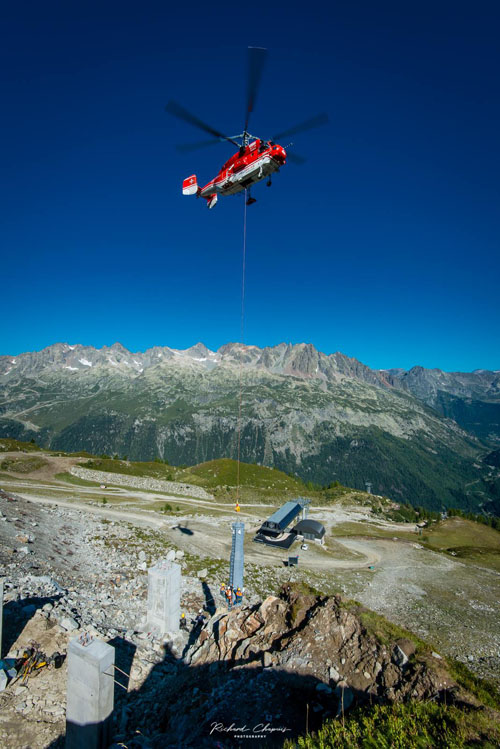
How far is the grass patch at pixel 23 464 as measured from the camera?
74.0m

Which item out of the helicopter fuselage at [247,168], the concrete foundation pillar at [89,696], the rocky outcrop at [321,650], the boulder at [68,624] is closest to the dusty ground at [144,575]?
the boulder at [68,624]

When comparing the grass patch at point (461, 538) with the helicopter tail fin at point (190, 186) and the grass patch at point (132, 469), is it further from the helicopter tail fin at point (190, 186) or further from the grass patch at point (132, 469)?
the helicopter tail fin at point (190, 186)

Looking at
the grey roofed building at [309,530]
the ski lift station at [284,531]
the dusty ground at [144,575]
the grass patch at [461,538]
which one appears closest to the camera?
the dusty ground at [144,575]

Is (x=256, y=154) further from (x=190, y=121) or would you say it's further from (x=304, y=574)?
(x=304, y=574)

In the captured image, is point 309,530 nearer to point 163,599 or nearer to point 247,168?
point 163,599

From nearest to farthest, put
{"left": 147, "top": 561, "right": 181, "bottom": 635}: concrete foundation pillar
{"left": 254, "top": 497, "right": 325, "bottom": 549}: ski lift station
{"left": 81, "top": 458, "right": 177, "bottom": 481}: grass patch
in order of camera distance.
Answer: {"left": 147, "top": 561, "right": 181, "bottom": 635}: concrete foundation pillar
{"left": 254, "top": 497, "right": 325, "bottom": 549}: ski lift station
{"left": 81, "top": 458, "right": 177, "bottom": 481}: grass patch

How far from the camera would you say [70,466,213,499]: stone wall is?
77688mm

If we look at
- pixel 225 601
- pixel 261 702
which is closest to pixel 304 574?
pixel 225 601

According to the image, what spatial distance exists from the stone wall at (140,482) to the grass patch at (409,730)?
2769 inches

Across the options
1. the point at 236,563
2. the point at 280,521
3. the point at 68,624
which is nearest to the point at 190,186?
the point at 236,563

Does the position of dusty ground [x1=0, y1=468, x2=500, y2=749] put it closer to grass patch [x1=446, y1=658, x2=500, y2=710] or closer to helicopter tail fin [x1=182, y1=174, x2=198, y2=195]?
grass patch [x1=446, y1=658, x2=500, y2=710]

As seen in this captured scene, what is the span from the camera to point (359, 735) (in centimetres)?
980

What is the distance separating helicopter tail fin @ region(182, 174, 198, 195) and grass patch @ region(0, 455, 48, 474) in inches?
2727

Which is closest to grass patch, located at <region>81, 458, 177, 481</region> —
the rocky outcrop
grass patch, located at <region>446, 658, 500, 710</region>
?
the rocky outcrop
